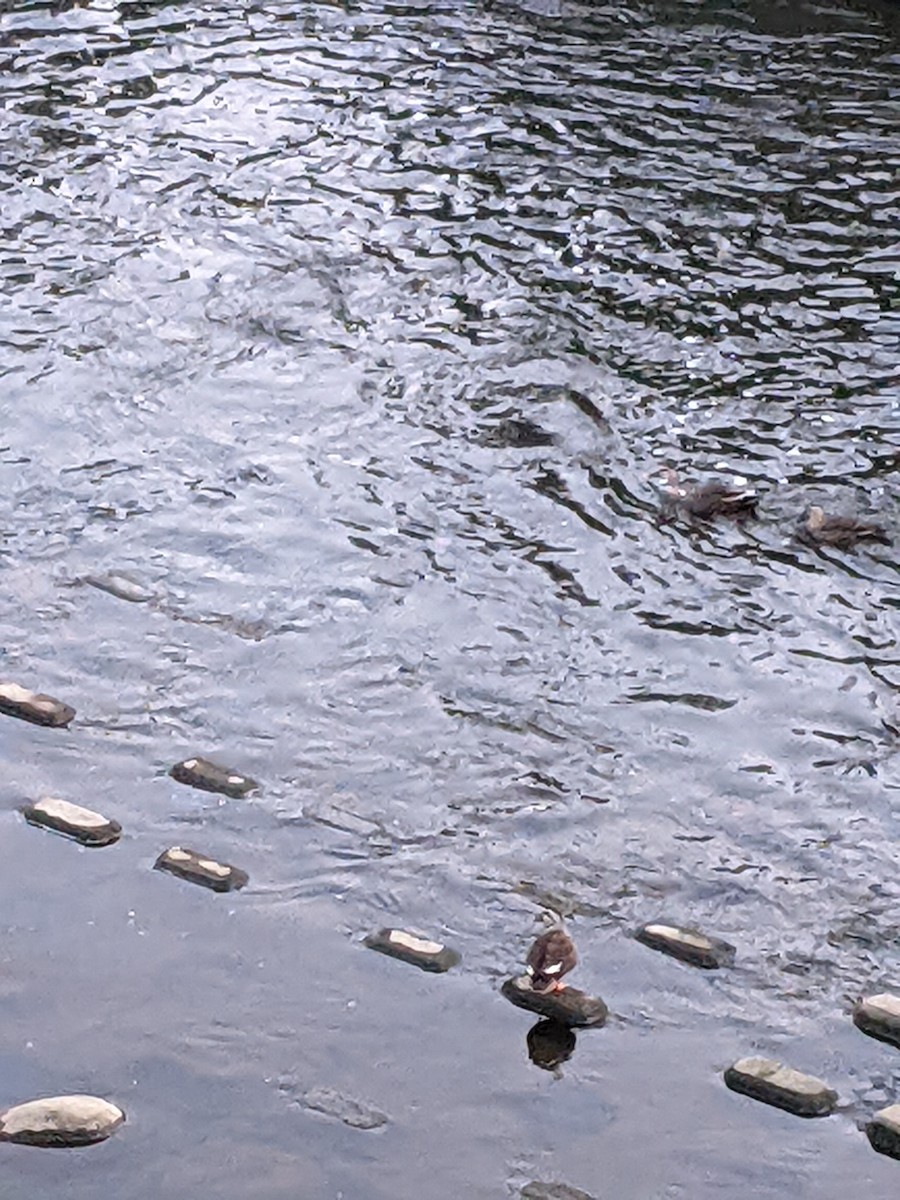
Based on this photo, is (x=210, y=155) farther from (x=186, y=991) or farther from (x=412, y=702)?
(x=186, y=991)

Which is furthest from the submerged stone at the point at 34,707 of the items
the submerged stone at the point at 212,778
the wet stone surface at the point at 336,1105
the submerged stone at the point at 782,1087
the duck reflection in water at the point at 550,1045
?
the submerged stone at the point at 782,1087

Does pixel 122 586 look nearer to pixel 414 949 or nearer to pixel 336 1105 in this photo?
pixel 414 949

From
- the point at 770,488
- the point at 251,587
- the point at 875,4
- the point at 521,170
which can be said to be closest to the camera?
the point at 251,587

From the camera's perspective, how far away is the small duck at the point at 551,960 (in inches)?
285

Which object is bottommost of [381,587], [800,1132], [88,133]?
[800,1132]

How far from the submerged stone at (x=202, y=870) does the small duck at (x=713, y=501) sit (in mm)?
3967

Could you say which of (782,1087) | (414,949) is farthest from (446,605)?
(782,1087)

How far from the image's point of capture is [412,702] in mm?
9227

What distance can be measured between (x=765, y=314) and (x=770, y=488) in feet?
7.74

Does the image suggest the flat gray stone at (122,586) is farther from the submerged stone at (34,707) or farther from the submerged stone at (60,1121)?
the submerged stone at (60,1121)

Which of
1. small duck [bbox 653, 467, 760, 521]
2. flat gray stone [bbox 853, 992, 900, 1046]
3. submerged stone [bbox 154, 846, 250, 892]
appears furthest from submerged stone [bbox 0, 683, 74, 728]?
flat gray stone [bbox 853, 992, 900, 1046]

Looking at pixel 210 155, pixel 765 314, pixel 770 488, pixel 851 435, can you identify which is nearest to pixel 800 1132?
pixel 770 488

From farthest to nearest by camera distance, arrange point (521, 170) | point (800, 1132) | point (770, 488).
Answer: point (521, 170)
point (770, 488)
point (800, 1132)

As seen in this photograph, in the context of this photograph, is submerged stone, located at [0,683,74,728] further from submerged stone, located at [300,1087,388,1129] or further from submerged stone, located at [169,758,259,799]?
submerged stone, located at [300,1087,388,1129]
